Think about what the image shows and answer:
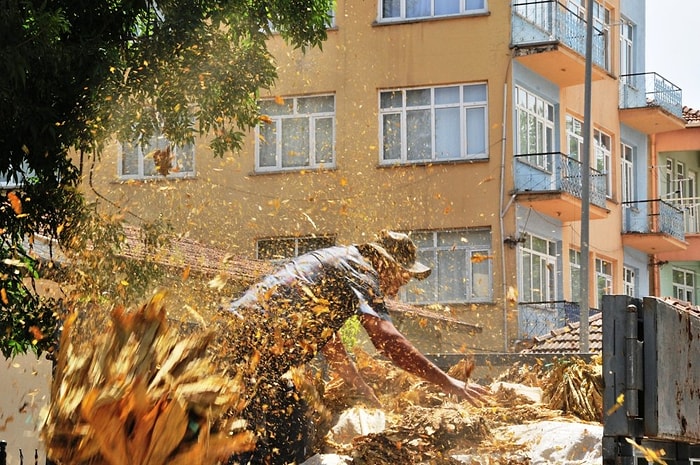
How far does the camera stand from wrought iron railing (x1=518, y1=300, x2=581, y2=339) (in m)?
22.8

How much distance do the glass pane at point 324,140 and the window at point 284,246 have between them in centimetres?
176

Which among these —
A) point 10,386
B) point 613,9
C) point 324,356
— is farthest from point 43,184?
point 613,9

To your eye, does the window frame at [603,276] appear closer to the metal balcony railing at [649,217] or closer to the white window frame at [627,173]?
the metal balcony railing at [649,217]

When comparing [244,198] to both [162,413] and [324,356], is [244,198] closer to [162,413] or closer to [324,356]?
[324,356]

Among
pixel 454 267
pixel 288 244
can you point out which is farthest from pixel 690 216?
pixel 288 244

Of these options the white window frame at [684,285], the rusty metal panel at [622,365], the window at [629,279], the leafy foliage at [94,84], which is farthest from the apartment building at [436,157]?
the rusty metal panel at [622,365]

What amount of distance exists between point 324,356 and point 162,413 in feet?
9.05

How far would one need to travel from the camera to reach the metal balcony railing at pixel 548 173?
76.6 ft

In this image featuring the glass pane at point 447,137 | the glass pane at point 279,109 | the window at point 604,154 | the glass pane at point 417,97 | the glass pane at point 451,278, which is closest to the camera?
the glass pane at point 451,278

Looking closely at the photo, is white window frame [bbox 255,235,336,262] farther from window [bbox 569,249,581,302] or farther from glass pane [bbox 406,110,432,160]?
window [bbox 569,249,581,302]

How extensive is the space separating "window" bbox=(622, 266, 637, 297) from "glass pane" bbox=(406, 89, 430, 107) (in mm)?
8995

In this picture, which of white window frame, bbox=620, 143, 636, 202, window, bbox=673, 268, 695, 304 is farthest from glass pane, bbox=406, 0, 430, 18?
window, bbox=673, 268, 695, 304

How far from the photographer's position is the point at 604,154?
29328mm

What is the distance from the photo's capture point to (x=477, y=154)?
23.2 m
